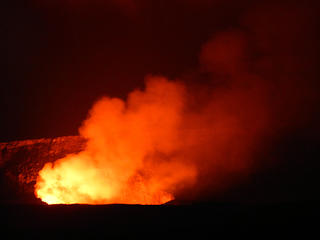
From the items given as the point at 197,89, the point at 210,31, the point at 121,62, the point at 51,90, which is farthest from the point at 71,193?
the point at 210,31

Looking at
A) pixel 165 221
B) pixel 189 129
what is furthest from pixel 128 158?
pixel 165 221

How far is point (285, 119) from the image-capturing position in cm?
859

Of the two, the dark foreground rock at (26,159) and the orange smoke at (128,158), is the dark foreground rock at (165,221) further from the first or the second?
the dark foreground rock at (26,159)

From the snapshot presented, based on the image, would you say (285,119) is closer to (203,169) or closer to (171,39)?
(203,169)

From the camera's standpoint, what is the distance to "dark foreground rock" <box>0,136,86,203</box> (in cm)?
715

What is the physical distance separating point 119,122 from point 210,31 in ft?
10.6

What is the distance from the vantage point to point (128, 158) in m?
7.88

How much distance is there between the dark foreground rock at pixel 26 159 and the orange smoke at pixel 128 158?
0.19 metres

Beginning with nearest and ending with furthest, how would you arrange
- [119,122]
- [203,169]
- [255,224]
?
[255,224] → [203,169] → [119,122]

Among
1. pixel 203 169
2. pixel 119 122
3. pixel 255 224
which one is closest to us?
pixel 255 224

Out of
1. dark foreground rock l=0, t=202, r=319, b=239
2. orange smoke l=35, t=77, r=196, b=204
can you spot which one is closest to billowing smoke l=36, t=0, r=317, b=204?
orange smoke l=35, t=77, r=196, b=204

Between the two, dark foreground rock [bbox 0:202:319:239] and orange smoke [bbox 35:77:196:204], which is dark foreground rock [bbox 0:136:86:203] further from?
dark foreground rock [bbox 0:202:319:239]

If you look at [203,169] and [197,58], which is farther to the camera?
[197,58]

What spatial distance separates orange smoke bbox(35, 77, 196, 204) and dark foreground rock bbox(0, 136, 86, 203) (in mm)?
190
